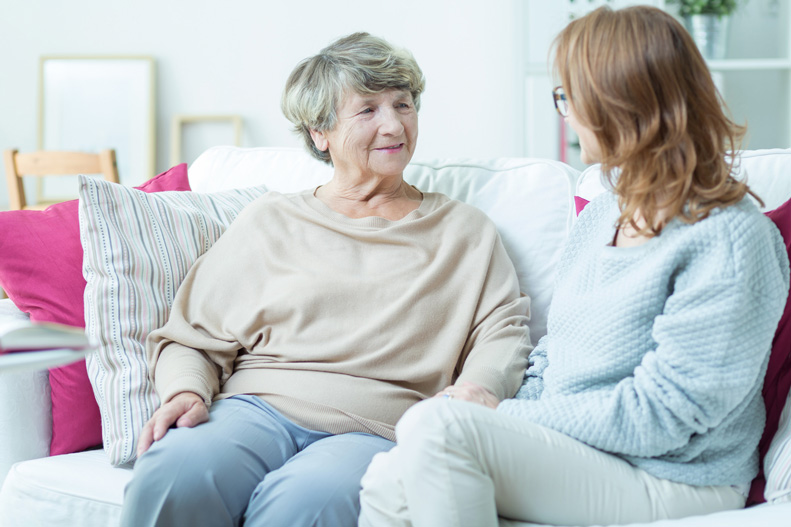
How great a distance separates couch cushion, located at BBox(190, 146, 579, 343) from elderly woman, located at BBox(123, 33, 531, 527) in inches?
3.8

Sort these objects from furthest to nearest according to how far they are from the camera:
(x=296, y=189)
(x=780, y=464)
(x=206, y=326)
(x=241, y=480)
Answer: (x=296, y=189)
(x=206, y=326)
(x=241, y=480)
(x=780, y=464)

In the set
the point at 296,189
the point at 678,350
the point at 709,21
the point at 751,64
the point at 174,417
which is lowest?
the point at 174,417

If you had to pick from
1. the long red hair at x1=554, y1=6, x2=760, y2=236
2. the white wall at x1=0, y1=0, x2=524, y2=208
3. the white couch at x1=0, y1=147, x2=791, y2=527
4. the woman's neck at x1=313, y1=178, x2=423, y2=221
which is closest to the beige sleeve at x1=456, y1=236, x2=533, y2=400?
the white couch at x1=0, y1=147, x2=791, y2=527

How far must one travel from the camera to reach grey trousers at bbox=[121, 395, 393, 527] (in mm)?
1147

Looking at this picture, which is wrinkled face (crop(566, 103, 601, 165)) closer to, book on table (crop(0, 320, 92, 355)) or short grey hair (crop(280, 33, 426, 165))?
short grey hair (crop(280, 33, 426, 165))

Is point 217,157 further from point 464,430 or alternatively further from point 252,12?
point 252,12

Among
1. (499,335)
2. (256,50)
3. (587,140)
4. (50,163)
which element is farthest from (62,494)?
(256,50)

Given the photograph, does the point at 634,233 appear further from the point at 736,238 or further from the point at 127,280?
the point at 127,280

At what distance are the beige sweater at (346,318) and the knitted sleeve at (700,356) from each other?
0.30m

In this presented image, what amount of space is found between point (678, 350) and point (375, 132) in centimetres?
81

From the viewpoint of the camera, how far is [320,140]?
1709 mm

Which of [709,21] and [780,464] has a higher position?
[709,21]

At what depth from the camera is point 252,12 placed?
3.53m

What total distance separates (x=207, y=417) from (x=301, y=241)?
40 centimetres
